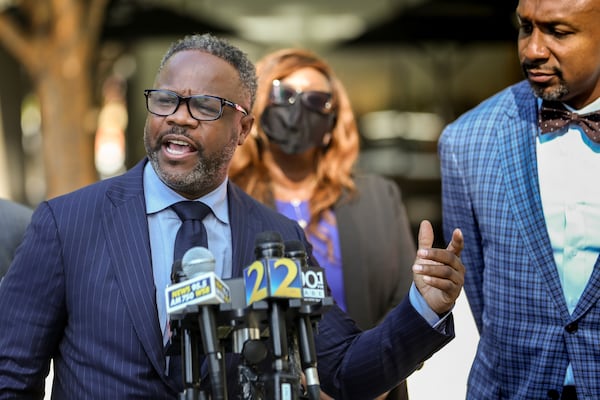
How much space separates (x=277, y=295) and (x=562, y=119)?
1.74 metres

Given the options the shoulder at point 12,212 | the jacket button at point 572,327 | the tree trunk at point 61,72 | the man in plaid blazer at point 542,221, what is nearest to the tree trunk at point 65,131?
the tree trunk at point 61,72

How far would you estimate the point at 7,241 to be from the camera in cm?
407

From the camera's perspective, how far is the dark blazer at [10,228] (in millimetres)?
4019

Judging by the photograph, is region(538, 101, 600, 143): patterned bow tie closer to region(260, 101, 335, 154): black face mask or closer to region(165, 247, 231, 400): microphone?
region(260, 101, 335, 154): black face mask

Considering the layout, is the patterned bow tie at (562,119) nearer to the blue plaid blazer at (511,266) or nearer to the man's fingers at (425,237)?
the blue plaid blazer at (511,266)

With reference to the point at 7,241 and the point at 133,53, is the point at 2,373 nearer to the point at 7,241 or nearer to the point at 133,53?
the point at 7,241

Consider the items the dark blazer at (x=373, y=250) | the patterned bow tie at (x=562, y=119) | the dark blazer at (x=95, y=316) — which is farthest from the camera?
the dark blazer at (x=373, y=250)

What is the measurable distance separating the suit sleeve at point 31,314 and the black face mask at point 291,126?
6.12ft

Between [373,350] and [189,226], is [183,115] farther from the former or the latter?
[373,350]

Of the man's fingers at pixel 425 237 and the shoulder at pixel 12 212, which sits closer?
the man's fingers at pixel 425 237

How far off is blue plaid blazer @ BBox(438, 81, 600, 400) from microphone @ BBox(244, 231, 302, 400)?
4.64 ft

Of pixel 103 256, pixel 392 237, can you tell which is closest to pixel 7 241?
pixel 103 256

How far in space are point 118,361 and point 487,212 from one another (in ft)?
5.13

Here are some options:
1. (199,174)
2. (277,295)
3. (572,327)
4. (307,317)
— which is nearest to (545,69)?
(572,327)
